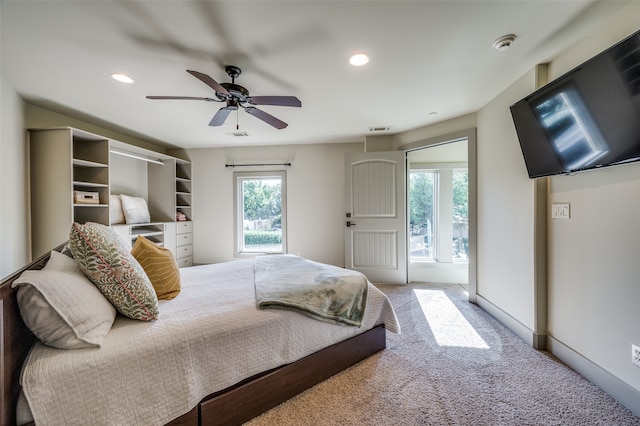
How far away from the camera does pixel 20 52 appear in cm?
179

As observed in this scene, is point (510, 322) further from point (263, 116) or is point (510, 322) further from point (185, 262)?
point (185, 262)

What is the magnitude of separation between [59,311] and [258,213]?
3.66 meters

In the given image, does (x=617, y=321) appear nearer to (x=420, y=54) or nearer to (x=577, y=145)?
(x=577, y=145)

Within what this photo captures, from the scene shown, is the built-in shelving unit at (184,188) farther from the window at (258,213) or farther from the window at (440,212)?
the window at (440,212)

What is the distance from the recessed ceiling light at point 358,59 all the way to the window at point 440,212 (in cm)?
246

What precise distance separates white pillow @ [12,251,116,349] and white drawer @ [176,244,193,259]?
3461mm

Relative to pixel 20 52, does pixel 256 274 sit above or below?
below

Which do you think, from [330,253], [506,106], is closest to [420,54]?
[506,106]

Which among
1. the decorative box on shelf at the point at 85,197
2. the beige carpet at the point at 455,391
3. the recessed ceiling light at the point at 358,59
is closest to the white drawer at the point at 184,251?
the decorative box on shelf at the point at 85,197

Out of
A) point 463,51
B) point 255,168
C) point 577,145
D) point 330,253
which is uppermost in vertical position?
point 463,51

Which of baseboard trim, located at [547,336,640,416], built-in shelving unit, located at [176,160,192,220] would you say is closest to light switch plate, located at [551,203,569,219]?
baseboard trim, located at [547,336,640,416]

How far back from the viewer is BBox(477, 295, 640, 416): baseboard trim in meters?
1.43

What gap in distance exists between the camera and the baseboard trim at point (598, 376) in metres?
1.41

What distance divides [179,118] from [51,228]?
182cm
